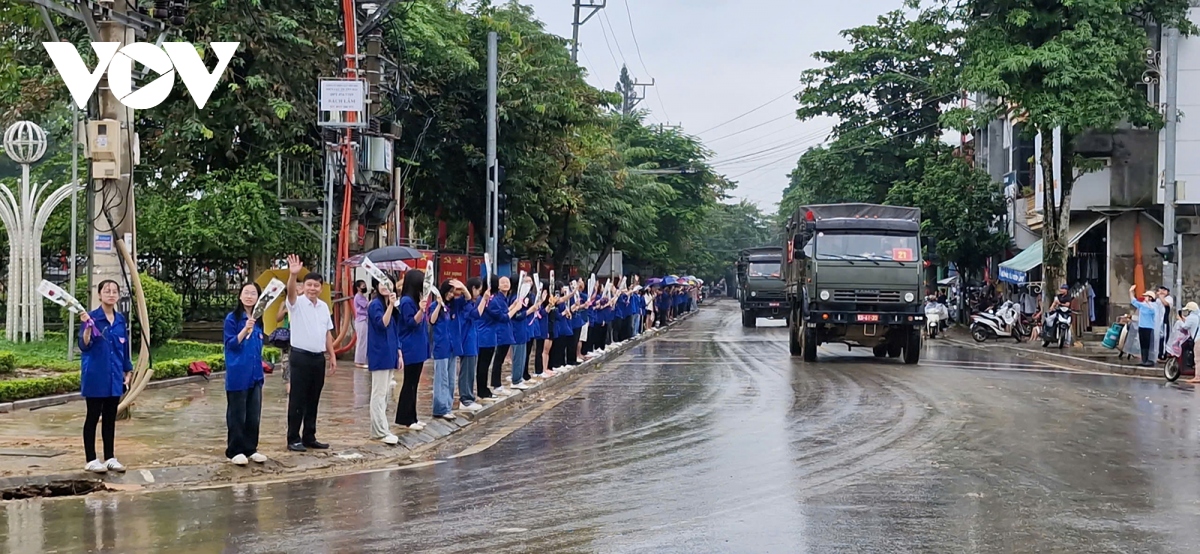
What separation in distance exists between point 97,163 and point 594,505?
6909 mm

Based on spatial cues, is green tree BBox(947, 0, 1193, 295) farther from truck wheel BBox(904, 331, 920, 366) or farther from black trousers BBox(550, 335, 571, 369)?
black trousers BBox(550, 335, 571, 369)

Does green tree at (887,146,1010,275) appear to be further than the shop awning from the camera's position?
Yes

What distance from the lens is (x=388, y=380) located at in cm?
1228

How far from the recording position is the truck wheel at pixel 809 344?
24688 mm

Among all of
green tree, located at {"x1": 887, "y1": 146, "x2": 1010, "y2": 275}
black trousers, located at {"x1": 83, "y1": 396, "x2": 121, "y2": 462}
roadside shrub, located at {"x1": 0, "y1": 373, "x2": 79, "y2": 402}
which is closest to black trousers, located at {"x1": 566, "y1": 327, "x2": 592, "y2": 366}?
roadside shrub, located at {"x1": 0, "y1": 373, "x2": 79, "y2": 402}

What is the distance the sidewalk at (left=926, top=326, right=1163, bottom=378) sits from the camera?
24250 millimetres

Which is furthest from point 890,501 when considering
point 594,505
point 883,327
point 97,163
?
point 883,327

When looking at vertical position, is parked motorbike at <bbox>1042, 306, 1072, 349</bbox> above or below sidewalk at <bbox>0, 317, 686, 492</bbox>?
above

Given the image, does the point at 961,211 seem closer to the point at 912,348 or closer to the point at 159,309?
the point at 912,348

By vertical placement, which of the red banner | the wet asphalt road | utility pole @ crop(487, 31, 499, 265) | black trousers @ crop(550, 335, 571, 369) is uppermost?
utility pole @ crop(487, 31, 499, 265)

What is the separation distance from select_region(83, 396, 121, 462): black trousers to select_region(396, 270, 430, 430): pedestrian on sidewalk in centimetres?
340

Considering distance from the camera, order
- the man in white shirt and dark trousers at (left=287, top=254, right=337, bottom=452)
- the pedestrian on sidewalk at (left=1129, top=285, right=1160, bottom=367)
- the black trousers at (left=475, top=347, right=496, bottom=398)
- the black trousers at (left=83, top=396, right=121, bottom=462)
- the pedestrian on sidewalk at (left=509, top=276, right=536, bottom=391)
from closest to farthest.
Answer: the black trousers at (left=83, top=396, right=121, bottom=462)
the man in white shirt and dark trousers at (left=287, top=254, right=337, bottom=452)
the black trousers at (left=475, top=347, right=496, bottom=398)
the pedestrian on sidewalk at (left=509, top=276, right=536, bottom=391)
the pedestrian on sidewalk at (left=1129, top=285, right=1160, bottom=367)

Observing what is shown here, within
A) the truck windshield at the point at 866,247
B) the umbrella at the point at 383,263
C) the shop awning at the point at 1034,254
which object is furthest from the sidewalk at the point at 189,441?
the shop awning at the point at 1034,254

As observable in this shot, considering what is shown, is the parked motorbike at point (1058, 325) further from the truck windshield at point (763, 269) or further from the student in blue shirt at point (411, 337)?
the student in blue shirt at point (411, 337)
